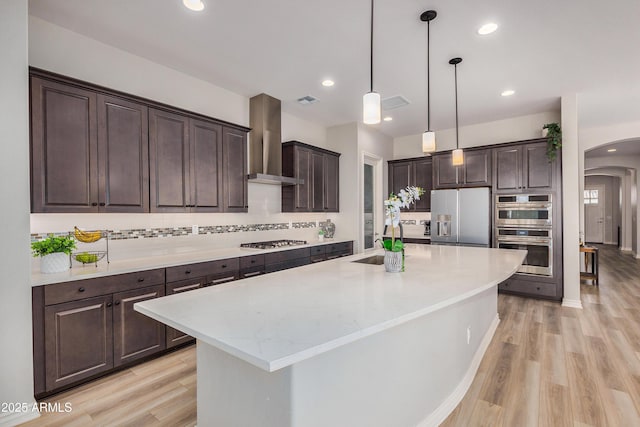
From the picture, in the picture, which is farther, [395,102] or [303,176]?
[303,176]

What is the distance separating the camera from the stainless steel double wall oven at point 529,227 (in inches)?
176

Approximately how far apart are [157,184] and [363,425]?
2.59 m

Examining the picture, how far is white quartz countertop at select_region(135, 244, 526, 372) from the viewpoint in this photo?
1093mm

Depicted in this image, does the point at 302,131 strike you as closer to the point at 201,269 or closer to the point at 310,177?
the point at 310,177

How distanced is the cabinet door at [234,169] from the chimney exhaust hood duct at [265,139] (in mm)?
321

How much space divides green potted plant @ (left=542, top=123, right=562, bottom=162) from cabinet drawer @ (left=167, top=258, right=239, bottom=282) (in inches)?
175

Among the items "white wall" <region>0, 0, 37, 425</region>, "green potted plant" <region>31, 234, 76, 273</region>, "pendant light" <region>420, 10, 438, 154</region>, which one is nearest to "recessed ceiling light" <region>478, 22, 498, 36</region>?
"pendant light" <region>420, 10, 438, 154</region>

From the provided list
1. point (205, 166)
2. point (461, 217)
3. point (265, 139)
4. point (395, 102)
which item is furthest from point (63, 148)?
point (461, 217)

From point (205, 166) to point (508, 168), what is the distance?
432 centimetres

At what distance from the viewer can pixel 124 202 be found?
2.71 m

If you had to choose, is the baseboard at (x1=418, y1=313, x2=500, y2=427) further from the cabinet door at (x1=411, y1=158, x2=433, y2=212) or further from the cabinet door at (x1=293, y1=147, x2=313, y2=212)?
the cabinet door at (x1=411, y1=158, x2=433, y2=212)

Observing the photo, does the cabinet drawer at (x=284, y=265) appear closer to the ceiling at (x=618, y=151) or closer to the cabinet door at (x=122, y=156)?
the cabinet door at (x=122, y=156)

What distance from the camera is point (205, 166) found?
336 cm

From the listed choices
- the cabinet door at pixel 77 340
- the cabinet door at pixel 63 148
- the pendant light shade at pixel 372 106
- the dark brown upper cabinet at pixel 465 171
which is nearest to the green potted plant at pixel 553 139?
the dark brown upper cabinet at pixel 465 171
